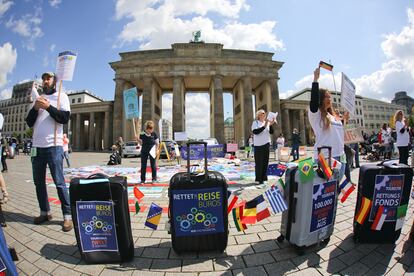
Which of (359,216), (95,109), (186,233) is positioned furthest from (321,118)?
(95,109)

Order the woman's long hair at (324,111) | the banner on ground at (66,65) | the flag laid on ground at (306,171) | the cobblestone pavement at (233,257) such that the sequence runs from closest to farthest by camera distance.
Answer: the cobblestone pavement at (233,257), the flag laid on ground at (306,171), the woman's long hair at (324,111), the banner on ground at (66,65)

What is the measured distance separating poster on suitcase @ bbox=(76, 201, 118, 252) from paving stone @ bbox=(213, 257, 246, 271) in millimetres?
1053

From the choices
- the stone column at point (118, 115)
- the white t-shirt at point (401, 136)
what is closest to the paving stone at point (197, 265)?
the white t-shirt at point (401, 136)

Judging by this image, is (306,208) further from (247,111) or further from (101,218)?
(247,111)

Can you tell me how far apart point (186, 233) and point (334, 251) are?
1.69 meters

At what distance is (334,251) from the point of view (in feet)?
7.86

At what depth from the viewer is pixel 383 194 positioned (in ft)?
8.14

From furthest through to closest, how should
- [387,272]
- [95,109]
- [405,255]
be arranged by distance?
[95,109]
[405,255]
[387,272]

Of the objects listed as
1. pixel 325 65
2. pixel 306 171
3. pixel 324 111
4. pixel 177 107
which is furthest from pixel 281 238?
pixel 177 107

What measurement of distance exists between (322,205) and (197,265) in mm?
1507

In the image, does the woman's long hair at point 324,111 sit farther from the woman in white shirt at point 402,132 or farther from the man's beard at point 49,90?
the woman in white shirt at point 402,132

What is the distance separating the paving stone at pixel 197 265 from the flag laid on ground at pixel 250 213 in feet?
1.87

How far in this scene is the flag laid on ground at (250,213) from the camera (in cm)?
236

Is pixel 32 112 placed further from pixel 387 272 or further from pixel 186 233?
pixel 387 272
